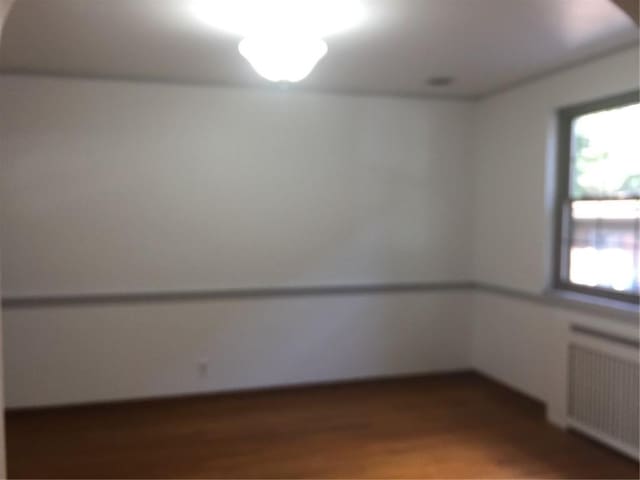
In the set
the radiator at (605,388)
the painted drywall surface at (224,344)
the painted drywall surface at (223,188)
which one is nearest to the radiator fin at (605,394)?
the radiator at (605,388)

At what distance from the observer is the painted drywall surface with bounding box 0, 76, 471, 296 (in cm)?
426

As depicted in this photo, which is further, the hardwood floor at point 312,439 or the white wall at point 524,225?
the white wall at point 524,225

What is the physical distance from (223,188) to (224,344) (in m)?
1.27

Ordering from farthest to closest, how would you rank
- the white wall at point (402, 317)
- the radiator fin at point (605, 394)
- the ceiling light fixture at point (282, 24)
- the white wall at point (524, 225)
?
the white wall at point (402, 317) < the white wall at point (524, 225) < the radiator fin at point (605, 394) < the ceiling light fixture at point (282, 24)

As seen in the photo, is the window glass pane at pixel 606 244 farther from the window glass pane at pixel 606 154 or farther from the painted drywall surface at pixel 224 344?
the painted drywall surface at pixel 224 344

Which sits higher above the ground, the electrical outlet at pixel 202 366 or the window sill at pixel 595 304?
the window sill at pixel 595 304

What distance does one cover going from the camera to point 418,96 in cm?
503

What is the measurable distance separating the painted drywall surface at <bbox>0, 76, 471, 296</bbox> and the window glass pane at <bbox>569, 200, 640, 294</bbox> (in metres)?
1.22

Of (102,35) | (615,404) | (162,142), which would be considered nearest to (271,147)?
(162,142)

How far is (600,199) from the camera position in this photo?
3.92 meters

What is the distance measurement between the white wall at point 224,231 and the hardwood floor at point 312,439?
33cm

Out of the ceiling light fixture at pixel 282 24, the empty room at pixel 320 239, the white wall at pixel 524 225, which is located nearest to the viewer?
the ceiling light fixture at pixel 282 24

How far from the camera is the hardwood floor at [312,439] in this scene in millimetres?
3385

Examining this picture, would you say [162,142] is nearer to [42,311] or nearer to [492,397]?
[42,311]
